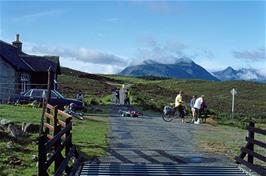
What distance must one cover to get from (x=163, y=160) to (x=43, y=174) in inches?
262

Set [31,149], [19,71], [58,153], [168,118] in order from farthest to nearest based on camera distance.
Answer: [19,71] < [168,118] < [31,149] < [58,153]

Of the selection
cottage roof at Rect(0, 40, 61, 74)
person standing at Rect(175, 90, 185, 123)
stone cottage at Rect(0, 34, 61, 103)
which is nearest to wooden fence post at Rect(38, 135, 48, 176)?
person standing at Rect(175, 90, 185, 123)

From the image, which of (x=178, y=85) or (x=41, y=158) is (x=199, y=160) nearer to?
(x=41, y=158)

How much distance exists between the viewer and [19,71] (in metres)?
43.5

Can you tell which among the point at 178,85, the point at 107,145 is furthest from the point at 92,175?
the point at 178,85

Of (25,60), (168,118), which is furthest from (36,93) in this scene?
(25,60)

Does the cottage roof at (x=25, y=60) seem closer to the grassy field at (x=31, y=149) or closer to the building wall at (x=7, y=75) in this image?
the building wall at (x=7, y=75)

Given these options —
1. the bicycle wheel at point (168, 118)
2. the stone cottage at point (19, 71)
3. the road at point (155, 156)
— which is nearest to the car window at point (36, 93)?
the stone cottage at point (19, 71)

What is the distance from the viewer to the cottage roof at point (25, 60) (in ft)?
142

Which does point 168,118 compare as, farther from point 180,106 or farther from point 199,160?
point 199,160

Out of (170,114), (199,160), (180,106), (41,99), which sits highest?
(41,99)

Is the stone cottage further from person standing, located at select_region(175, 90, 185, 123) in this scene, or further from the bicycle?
person standing, located at select_region(175, 90, 185, 123)

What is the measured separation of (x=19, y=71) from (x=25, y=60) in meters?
3.75

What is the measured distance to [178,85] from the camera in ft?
396
